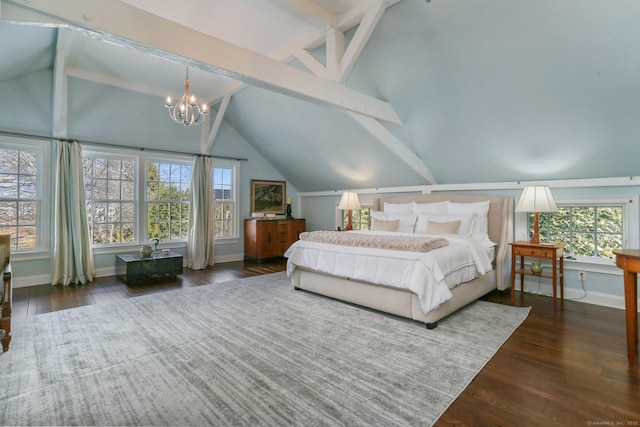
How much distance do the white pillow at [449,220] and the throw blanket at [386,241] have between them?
99 cm

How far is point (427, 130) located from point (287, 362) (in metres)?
3.34

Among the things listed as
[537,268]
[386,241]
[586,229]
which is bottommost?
[537,268]

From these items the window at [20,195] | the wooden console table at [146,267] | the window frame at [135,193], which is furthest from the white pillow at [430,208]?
the window at [20,195]

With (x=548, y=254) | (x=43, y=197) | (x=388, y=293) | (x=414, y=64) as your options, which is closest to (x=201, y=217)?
(x=43, y=197)

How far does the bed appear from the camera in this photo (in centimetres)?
286

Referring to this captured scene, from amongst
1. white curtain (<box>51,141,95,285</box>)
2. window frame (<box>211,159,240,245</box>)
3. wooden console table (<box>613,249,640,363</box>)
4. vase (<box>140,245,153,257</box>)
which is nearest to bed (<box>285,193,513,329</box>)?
wooden console table (<box>613,249,640,363</box>)

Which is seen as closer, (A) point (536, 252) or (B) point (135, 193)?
(A) point (536, 252)

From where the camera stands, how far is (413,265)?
2.86 m

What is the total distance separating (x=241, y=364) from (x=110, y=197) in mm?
Answer: 4342

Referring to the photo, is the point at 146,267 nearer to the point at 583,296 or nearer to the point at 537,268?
the point at 537,268

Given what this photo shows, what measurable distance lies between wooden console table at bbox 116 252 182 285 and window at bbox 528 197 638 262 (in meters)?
5.34

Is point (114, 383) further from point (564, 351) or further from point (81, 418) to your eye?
point (564, 351)

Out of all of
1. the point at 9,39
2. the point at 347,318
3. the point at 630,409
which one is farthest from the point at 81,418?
the point at 9,39

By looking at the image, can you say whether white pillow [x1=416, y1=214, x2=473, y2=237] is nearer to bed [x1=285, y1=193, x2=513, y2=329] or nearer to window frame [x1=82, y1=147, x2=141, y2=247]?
bed [x1=285, y1=193, x2=513, y2=329]
